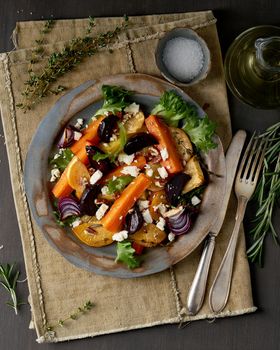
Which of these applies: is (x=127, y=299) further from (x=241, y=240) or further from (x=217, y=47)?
(x=217, y=47)

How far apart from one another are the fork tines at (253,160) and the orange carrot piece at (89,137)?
0.56m

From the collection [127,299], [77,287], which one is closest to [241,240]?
[127,299]

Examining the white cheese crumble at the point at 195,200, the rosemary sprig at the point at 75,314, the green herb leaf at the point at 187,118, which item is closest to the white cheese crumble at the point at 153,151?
the green herb leaf at the point at 187,118

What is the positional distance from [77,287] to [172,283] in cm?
36

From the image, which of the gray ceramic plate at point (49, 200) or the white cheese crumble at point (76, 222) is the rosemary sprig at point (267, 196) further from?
the white cheese crumble at point (76, 222)

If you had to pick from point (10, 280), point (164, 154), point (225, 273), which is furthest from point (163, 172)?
point (10, 280)

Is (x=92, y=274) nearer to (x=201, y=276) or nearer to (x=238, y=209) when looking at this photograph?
(x=201, y=276)

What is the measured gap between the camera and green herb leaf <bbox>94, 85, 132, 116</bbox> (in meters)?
2.08

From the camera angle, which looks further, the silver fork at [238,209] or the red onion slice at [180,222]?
the silver fork at [238,209]

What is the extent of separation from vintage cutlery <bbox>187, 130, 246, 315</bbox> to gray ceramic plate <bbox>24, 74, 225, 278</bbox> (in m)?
0.06

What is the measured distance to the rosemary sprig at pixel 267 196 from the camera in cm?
219

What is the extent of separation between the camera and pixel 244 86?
2.19 m

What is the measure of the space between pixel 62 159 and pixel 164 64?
1.69 ft

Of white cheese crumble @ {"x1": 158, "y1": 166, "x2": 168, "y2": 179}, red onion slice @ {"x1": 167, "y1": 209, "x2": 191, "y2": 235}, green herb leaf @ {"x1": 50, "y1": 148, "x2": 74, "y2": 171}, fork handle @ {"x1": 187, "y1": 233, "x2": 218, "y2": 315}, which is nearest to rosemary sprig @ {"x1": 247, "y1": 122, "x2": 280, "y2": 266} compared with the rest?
fork handle @ {"x1": 187, "y1": 233, "x2": 218, "y2": 315}
